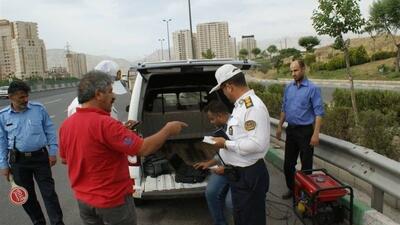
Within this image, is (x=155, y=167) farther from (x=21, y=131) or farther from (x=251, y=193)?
(x=251, y=193)

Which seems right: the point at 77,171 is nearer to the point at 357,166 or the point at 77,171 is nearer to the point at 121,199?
the point at 121,199

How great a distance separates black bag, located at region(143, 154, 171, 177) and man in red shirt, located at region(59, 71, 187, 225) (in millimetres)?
2106

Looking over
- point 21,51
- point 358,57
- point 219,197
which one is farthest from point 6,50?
point 219,197

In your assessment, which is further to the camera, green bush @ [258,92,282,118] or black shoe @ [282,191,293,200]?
green bush @ [258,92,282,118]

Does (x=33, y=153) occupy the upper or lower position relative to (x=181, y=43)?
lower

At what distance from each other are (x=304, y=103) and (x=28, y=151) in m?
3.11

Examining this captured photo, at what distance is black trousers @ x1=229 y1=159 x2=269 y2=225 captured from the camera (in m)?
3.33

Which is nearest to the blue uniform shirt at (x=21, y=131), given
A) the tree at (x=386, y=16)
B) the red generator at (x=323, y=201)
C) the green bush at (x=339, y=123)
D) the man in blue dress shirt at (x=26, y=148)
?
the man in blue dress shirt at (x=26, y=148)

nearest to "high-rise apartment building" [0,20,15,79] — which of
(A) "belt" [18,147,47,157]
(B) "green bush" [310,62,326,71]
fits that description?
(B) "green bush" [310,62,326,71]

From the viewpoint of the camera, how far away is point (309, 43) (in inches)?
2120

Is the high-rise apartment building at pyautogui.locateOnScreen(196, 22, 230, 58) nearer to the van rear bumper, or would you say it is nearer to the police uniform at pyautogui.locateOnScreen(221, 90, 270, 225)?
the van rear bumper

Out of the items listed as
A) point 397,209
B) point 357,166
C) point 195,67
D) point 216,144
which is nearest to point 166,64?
point 195,67

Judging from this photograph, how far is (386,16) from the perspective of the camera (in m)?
29.5

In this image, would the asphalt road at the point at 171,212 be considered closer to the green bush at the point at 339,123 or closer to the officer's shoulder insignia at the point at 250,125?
the green bush at the point at 339,123
